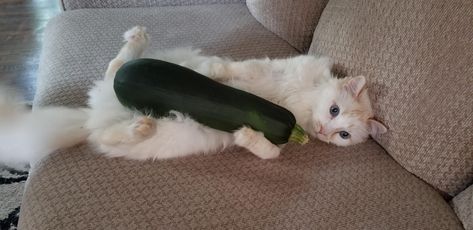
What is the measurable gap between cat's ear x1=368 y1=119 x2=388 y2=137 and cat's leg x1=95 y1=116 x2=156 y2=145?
644 mm

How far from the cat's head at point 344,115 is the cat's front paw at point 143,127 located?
495 millimetres

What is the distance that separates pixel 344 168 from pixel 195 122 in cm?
44

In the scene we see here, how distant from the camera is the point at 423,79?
1.04m

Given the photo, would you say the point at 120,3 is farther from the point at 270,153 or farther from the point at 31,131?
the point at 270,153

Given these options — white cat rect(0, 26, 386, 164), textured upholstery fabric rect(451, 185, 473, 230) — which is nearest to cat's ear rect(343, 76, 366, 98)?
white cat rect(0, 26, 386, 164)

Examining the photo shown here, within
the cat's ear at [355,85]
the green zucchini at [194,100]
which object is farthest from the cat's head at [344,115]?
the green zucchini at [194,100]

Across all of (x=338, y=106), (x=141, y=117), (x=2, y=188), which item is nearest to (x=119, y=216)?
(x=141, y=117)

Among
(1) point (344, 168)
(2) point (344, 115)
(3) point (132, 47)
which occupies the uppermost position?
(3) point (132, 47)

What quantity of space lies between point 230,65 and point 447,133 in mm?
644

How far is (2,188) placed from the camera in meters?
1.51

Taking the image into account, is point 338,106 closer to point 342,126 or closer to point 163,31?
point 342,126

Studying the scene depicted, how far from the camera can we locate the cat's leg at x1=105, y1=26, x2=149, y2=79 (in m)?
1.19

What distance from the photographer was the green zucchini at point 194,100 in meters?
1.01

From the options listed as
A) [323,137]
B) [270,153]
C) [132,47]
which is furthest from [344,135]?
[132,47]
